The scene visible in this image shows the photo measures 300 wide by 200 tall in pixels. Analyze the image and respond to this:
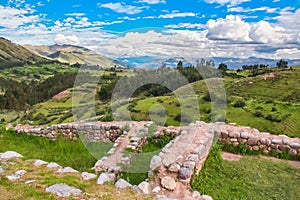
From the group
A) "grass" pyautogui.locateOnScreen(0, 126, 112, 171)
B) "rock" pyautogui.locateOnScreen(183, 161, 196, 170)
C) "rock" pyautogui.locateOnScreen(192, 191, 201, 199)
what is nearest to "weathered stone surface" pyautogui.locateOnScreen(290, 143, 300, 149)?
"rock" pyautogui.locateOnScreen(183, 161, 196, 170)

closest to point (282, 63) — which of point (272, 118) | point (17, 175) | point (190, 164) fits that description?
point (272, 118)

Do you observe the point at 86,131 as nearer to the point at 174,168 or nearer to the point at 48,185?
the point at 174,168

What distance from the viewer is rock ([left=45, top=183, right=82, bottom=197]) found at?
259 inches

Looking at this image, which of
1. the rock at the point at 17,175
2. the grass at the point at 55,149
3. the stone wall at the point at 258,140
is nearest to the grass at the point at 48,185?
the rock at the point at 17,175

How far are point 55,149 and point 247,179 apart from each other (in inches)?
313

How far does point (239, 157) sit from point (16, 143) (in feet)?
32.0

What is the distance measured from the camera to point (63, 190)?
22.1ft

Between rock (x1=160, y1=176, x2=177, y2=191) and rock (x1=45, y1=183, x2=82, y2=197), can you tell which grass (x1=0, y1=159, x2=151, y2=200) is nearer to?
rock (x1=45, y1=183, x2=82, y2=197)

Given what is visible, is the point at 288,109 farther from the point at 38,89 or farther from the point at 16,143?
the point at 38,89

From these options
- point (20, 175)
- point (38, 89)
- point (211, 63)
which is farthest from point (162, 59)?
point (38, 89)

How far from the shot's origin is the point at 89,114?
21141 mm

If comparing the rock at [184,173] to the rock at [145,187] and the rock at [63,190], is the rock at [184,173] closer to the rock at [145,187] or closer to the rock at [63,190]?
the rock at [145,187]

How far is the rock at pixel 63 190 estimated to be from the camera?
21.6ft

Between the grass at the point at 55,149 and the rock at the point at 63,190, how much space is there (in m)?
2.70
